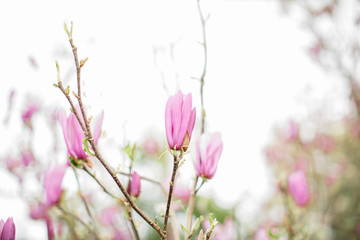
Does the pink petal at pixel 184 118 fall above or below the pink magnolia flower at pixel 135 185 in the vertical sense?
above

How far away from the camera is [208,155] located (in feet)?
2.51

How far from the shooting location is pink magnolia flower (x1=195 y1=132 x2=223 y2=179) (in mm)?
756

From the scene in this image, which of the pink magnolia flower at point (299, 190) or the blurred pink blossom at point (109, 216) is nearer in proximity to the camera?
the pink magnolia flower at point (299, 190)

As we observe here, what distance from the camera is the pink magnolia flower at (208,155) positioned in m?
0.76

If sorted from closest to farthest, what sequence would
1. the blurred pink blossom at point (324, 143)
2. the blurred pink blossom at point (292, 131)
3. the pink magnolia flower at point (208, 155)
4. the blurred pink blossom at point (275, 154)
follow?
1. the pink magnolia flower at point (208, 155)
2. the blurred pink blossom at point (292, 131)
3. the blurred pink blossom at point (324, 143)
4. the blurred pink blossom at point (275, 154)

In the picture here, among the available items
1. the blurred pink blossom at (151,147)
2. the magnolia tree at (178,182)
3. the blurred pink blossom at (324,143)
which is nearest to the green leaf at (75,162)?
the magnolia tree at (178,182)

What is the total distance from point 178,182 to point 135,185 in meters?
0.67

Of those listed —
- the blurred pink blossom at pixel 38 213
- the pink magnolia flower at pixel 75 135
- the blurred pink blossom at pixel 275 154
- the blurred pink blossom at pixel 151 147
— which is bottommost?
the blurred pink blossom at pixel 275 154

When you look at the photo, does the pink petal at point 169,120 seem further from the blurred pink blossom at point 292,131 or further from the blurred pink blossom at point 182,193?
the blurred pink blossom at point 292,131

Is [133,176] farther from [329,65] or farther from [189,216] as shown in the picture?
[329,65]

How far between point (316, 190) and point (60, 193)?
2.20m

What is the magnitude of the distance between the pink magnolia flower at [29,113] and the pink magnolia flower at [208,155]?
1.09 m

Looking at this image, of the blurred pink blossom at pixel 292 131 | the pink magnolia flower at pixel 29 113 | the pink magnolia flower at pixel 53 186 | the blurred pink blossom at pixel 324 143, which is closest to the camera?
the pink magnolia flower at pixel 53 186

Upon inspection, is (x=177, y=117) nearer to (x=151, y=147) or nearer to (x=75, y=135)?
(x=75, y=135)
